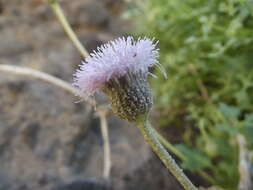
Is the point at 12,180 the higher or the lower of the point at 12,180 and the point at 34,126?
the lower

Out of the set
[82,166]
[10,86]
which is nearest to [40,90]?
[10,86]

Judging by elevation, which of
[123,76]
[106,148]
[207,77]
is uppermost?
[207,77]

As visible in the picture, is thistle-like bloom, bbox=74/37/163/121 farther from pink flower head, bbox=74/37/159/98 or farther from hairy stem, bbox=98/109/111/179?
hairy stem, bbox=98/109/111/179

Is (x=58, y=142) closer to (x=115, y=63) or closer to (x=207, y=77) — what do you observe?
(x=207, y=77)

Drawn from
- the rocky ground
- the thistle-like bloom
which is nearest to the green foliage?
the rocky ground

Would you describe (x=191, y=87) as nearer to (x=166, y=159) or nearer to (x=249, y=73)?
(x=249, y=73)

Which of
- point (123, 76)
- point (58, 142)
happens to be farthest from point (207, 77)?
point (123, 76)

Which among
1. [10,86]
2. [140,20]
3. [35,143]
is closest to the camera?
[35,143]

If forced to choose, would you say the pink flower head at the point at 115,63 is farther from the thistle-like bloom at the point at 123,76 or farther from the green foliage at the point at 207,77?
the green foliage at the point at 207,77
